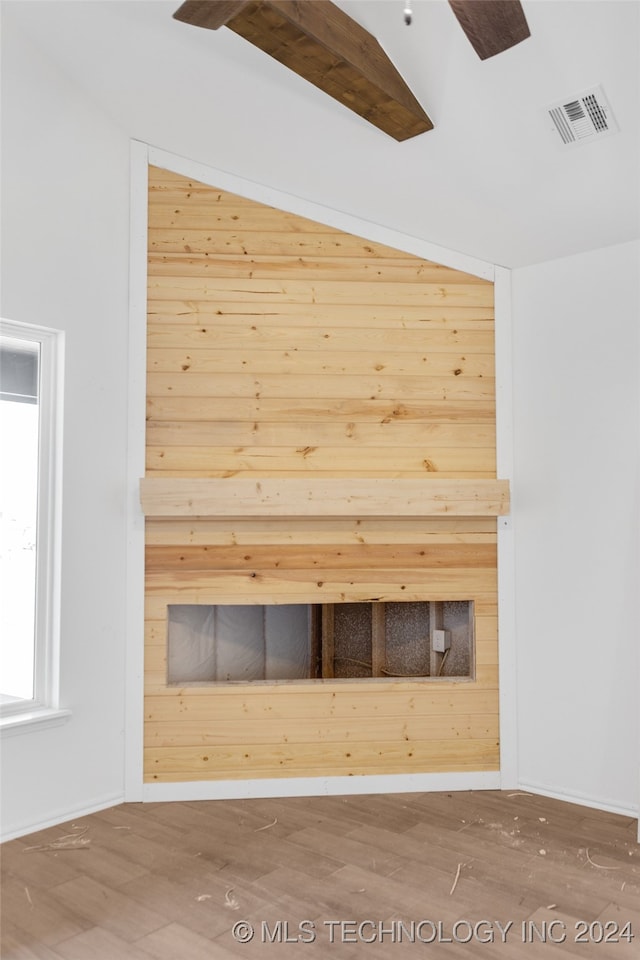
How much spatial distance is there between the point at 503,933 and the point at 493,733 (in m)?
1.37

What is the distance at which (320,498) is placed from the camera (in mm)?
3586

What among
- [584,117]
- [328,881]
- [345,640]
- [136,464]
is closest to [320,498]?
[345,640]

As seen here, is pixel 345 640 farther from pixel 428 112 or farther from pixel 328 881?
pixel 428 112

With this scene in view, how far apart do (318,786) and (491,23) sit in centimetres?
308

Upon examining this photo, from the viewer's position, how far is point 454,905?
8.39 ft

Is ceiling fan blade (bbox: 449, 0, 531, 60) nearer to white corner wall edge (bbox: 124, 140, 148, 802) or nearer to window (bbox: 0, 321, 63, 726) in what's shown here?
white corner wall edge (bbox: 124, 140, 148, 802)

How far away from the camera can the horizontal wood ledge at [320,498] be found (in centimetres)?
351

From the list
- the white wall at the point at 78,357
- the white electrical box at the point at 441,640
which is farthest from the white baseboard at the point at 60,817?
the white electrical box at the point at 441,640

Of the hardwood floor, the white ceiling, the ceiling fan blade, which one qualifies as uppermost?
the white ceiling

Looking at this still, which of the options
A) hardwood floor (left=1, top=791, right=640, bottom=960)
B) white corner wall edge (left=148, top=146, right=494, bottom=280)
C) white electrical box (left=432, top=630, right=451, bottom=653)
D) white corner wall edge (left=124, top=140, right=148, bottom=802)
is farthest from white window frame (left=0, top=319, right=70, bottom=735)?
white electrical box (left=432, top=630, right=451, bottom=653)

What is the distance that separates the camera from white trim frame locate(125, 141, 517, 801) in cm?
356

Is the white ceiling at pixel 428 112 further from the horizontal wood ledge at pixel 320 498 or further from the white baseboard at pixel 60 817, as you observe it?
the white baseboard at pixel 60 817

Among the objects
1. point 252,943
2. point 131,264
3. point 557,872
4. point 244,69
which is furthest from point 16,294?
point 557,872

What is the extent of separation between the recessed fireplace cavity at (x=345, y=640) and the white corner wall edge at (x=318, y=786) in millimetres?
456
